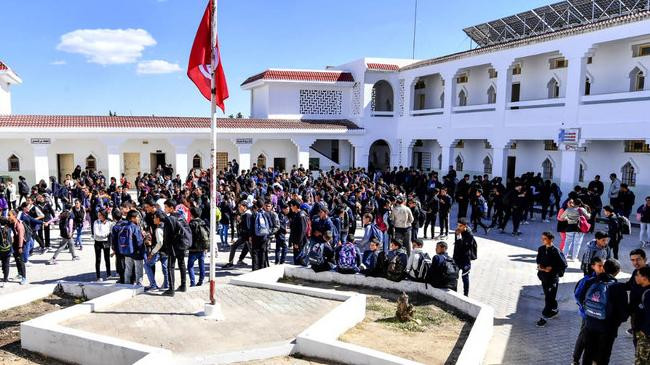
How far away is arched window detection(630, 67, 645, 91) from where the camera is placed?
18016mm

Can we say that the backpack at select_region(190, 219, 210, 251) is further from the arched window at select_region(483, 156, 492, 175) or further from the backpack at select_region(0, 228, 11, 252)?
the arched window at select_region(483, 156, 492, 175)

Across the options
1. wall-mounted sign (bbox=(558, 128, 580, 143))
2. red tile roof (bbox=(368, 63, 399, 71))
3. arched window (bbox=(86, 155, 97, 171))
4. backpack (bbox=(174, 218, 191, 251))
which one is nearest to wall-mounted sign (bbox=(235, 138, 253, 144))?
arched window (bbox=(86, 155, 97, 171))

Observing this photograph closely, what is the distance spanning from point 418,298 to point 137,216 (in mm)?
5125

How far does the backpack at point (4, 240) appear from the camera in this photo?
8742 millimetres

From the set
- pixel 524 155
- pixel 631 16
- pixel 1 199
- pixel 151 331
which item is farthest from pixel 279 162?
pixel 151 331

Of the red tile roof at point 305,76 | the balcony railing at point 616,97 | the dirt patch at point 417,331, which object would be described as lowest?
the dirt patch at point 417,331

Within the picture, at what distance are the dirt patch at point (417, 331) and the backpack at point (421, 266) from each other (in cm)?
35

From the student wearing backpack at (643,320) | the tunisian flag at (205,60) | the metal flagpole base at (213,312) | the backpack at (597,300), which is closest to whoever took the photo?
the student wearing backpack at (643,320)

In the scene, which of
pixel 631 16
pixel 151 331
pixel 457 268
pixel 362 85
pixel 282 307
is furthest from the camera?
pixel 362 85

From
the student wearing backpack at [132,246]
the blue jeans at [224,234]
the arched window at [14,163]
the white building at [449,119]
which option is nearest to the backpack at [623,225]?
the white building at [449,119]

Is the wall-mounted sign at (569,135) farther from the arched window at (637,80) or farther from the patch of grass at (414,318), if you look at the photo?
the patch of grass at (414,318)

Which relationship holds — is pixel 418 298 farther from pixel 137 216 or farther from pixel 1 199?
pixel 1 199

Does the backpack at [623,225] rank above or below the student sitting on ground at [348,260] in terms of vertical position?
above

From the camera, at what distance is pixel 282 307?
7582mm
